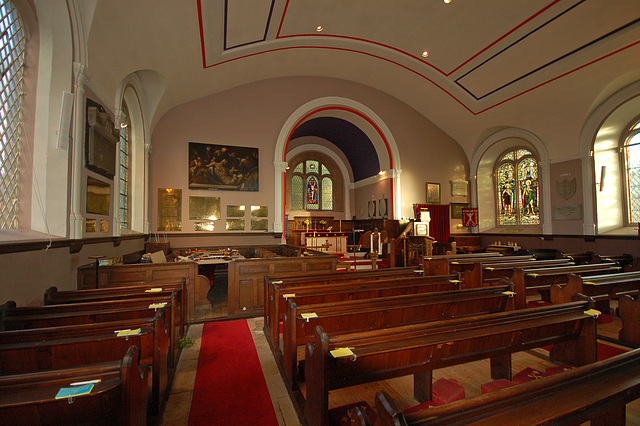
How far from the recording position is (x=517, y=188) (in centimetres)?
1012

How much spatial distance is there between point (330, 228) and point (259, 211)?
5.31 meters

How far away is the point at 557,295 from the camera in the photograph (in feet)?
10.4

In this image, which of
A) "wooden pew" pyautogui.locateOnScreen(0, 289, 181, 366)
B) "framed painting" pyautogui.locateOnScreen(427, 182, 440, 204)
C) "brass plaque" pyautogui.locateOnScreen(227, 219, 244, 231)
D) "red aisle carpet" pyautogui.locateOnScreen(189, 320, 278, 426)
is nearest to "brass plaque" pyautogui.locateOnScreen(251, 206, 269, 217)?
"brass plaque" pyautogui.locateOnScreen(227, 219, 244, 231)

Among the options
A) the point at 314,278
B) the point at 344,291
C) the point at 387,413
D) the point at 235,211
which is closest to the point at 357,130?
the point at 235,211

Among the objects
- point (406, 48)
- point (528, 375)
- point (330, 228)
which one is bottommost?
point (528, 375)

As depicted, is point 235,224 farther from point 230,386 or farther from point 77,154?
point 230,386

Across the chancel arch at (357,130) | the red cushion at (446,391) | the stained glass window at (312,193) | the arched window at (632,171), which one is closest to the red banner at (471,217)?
the chancel arch at (357,130)

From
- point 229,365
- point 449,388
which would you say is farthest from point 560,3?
point 229,365

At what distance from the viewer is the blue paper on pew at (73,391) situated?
1.04 metres

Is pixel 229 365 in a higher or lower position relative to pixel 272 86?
lower

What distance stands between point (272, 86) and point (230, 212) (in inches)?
149

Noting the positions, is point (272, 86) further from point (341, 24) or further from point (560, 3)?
point (560, 3)

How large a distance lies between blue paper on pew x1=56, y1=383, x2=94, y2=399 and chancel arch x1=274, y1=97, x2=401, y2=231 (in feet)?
23.7

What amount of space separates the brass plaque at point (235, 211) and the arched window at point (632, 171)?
31.5 ft
